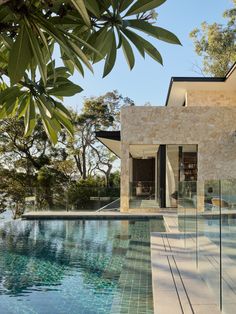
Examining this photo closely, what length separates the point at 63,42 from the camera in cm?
143

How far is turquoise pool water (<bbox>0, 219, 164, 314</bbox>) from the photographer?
5.30 m

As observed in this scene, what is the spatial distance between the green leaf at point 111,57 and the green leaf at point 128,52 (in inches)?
2.1

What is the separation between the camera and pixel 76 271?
7242mm

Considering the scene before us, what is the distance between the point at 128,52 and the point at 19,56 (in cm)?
55

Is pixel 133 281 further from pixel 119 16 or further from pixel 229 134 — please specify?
pixel 229 134

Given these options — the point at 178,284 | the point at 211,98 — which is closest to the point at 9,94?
the point at 178,284

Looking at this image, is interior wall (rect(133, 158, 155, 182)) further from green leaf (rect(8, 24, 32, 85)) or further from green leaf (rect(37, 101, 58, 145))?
green leaf (rect(8, 24, 32, 85))

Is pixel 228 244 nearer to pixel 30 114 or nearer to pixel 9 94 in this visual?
pixel 30 114

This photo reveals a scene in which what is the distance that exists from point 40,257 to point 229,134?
10.6 meters

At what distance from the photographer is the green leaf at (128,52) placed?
1803 mm

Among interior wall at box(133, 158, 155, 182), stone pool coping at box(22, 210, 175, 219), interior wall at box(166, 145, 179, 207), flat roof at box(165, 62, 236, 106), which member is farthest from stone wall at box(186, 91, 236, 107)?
interior wall at box(133, 158, 155, 182)

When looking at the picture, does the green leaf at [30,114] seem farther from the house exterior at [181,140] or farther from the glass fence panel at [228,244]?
the house exterior at [181,140]

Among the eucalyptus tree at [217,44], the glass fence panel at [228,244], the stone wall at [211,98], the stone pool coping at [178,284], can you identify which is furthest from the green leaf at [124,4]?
the eucalyptus tree at [217,44]

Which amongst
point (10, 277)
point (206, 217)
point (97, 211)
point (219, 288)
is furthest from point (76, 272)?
point (97, 211)
